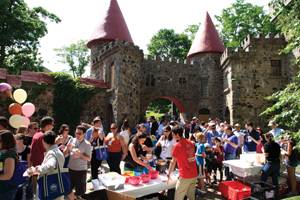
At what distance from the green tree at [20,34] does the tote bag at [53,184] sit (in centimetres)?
1510

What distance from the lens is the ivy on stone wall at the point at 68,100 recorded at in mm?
9523

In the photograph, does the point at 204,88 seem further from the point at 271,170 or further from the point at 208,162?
the point at 271,170

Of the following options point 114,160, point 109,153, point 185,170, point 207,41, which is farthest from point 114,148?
point 207,41

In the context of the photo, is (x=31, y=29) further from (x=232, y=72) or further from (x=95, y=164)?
(x=232, y=72)

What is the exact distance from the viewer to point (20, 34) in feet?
46.6

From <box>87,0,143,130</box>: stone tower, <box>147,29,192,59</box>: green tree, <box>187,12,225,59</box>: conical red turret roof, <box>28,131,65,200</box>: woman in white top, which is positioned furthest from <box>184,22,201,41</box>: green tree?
<box>28,131,65,200</box>: woman in white top

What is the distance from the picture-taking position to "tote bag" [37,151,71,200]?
107 inches

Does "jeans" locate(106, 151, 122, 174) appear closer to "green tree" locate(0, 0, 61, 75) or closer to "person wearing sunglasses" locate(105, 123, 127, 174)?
"person wearing sunglasses" locate(105, 123, 127, 174)

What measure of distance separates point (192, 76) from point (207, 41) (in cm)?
343

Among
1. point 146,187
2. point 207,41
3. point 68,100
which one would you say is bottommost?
point 146,187

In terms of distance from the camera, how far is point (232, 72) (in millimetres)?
13164

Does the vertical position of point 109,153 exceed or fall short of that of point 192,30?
it falls short

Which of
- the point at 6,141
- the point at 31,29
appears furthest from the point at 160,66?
the point at 6,141

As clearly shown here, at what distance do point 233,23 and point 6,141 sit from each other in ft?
81.8
